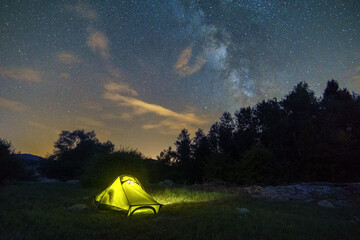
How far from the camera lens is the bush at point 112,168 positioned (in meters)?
17.5

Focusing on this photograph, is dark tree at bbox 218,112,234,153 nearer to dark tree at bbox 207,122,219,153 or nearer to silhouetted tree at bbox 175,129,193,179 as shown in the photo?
dark tree at bbox 207,122,219,153

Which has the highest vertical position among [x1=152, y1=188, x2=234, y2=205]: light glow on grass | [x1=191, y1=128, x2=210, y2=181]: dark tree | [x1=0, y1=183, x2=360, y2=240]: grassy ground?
[x1=191, y1=128, x2=210, y2=181]: dark tree

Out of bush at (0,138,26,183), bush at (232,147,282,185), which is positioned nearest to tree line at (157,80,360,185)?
bush at (232,147,282,185)

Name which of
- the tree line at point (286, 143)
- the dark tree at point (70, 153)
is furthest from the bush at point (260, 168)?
the dark tree at point (70, 153)

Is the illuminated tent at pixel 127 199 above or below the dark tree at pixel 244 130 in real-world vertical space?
below

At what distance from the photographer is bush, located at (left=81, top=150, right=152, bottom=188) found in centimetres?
1755

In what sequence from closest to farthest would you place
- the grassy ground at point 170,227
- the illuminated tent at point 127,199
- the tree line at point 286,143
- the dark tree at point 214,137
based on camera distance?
the grassy ground at point 170,227
the illuminated tent at point 127,199
the tree line at point 286,143
the dark tree at point 214,137

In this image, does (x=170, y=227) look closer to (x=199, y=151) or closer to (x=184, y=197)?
(x=184, y=197)

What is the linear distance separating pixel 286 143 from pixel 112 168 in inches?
1044

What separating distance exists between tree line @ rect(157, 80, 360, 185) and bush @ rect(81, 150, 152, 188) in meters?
11.8

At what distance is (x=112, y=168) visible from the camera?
57.8 feet

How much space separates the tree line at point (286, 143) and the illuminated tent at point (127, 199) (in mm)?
16842

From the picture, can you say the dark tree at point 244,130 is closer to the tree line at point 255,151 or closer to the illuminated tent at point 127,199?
the tree line at point 255,151

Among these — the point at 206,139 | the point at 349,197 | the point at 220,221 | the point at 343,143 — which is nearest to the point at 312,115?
the point at 343,143
